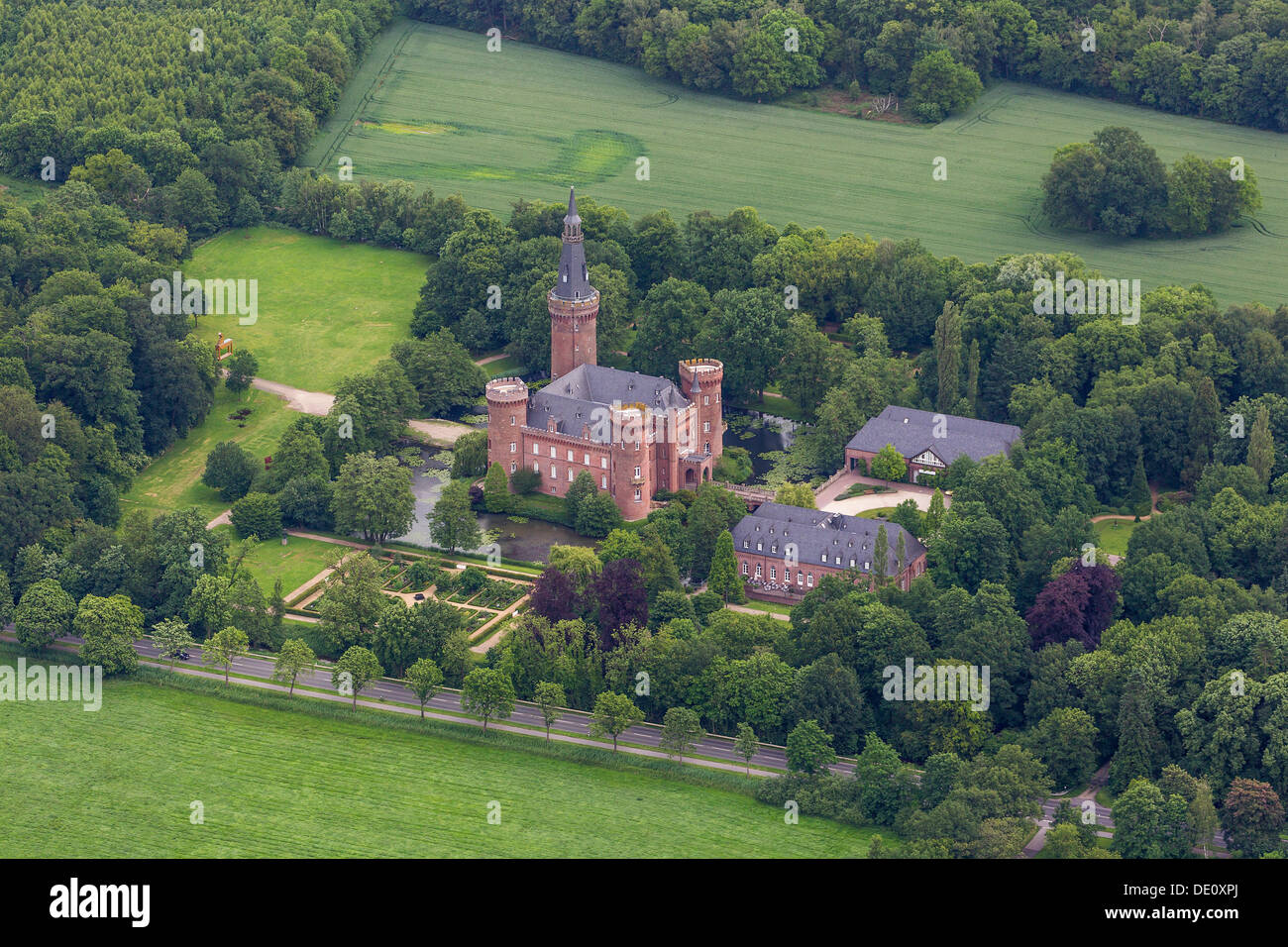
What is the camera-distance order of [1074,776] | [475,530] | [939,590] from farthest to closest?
[475,530]
[939,590]
[1074,776]

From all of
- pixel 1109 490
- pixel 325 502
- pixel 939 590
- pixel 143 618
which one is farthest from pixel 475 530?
pixel 1109 490

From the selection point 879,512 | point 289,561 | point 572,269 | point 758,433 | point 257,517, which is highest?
point 572,269

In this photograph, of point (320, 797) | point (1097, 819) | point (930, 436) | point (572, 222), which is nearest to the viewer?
point (1097, 819)

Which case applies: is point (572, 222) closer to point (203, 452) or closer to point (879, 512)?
point (879, 512)

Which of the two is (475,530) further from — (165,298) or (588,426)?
(165,298)

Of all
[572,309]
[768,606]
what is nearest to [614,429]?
[572,309]

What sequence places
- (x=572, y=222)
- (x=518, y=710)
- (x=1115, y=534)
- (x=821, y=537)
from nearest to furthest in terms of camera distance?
1. (x=518, y=710)
2. (x=821, y=537)
3. (x=1115, y=534)
4. (x=572, y=222)

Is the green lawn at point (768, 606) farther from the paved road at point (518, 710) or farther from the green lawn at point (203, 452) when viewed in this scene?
the green lawn at point (203, 452)
